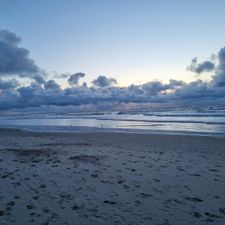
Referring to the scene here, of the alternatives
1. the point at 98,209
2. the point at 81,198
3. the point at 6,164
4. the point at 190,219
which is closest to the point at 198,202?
the point at 190,219

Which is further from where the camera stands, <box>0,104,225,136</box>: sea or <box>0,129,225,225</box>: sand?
<box>0,104,225,136</box>: sea

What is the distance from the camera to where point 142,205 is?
6.14m

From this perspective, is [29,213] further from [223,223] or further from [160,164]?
[160,164]

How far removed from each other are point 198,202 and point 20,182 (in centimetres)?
606

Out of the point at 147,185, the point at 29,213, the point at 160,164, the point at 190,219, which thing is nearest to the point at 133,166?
the point at 160,164

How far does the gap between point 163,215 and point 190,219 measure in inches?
26.2

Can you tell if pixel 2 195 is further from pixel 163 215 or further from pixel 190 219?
pixel 190 219

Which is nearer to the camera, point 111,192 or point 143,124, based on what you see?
point 111,192

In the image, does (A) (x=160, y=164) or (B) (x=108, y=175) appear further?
(A) (x=160, y=164)

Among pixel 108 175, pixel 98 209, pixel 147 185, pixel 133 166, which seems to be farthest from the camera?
pixel 133 166

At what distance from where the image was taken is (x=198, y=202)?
638 cm

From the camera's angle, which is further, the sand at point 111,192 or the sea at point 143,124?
Result: the sea at point 143,124

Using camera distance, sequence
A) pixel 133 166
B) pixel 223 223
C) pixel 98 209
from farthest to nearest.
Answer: pixel 133 166 < pixel 98 209 < pixel 223 223

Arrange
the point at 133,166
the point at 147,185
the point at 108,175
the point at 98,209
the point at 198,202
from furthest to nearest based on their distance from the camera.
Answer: the point at 133,166
the point at 108,175
the point at 147,185
the point at 198,202
the point at 98,209
